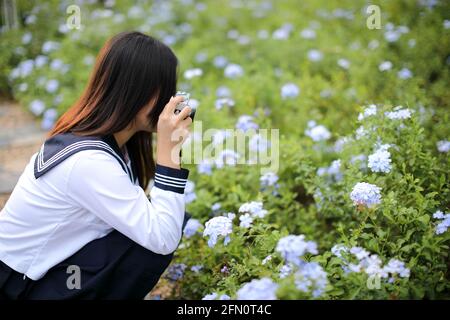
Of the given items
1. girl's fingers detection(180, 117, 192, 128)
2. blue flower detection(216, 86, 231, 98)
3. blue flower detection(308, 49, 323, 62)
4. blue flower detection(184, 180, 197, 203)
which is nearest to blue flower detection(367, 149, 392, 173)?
girl's fingers detection(180, 117, 192, 128)

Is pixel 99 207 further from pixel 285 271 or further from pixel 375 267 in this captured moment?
pixel 375 267

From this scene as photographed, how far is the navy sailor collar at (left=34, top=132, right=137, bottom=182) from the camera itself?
160 cm

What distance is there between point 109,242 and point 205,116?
1536 millimetres

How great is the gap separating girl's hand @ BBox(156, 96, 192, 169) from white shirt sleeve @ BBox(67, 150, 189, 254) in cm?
9

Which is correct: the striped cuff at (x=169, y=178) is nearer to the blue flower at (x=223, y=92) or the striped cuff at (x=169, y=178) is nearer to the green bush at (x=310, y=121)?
the green bush at (x=310, y=121)

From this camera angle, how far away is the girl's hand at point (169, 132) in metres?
1.66

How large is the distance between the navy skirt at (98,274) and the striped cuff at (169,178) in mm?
227

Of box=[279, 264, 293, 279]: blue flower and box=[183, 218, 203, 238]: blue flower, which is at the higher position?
box=[279, 264, 293, 279]: blue flower

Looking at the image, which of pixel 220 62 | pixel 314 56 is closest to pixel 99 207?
pixel 220 62

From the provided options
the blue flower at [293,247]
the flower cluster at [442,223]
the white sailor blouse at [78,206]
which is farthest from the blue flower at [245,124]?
the blue flower at [293,247]

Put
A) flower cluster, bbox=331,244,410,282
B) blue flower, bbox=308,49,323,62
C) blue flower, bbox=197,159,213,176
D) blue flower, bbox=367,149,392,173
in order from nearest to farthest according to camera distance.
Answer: flower cluster, bbox=331,244,410,282 → blue flower, bbox=367,149,392,173 → blue flower, bbox=197,159,213,176 → blue flower, bbox=308,49,323,62

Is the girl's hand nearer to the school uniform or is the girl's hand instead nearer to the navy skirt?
the school uniform

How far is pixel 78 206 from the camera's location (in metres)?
1.64

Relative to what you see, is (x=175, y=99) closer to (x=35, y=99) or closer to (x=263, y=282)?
(x=263, y=282)
